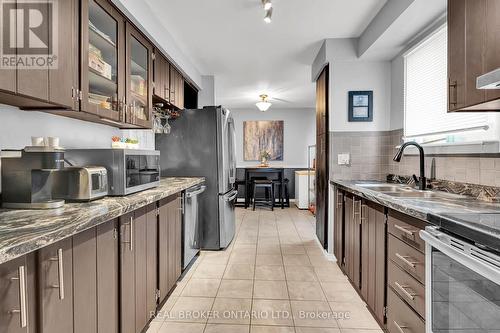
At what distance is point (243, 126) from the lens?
298 inches

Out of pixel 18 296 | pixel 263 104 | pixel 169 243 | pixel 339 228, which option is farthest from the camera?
pixel 263 104

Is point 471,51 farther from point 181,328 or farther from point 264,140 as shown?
point 264,140

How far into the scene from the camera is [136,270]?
1.75 meters

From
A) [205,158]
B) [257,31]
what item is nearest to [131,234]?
[205,158]

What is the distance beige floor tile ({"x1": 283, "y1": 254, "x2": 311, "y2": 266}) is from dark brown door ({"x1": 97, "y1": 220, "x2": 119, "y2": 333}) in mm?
2045

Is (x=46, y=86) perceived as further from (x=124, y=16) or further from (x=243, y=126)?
(x=243, y=126)

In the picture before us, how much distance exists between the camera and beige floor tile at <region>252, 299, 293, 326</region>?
204 centimetres

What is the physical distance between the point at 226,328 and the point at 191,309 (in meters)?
0.39

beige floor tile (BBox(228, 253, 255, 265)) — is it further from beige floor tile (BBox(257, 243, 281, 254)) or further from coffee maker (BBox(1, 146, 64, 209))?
coffee maker (BBox(1, 146, 64, 209))

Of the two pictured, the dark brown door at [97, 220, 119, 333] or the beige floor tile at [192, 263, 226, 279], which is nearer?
the dark brown door at [97, 220, 119, 333]

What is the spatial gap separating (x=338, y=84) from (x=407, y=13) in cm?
112

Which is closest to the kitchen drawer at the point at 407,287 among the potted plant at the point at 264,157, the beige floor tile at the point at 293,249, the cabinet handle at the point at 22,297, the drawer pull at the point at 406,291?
the drawer pull at the point at 406,291

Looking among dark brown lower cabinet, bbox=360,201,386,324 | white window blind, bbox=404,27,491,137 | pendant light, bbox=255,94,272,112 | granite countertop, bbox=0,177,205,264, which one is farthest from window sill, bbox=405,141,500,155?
pendant light, bbox=255,94,272,112

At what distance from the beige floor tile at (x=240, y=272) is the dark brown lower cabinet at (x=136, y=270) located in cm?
94
